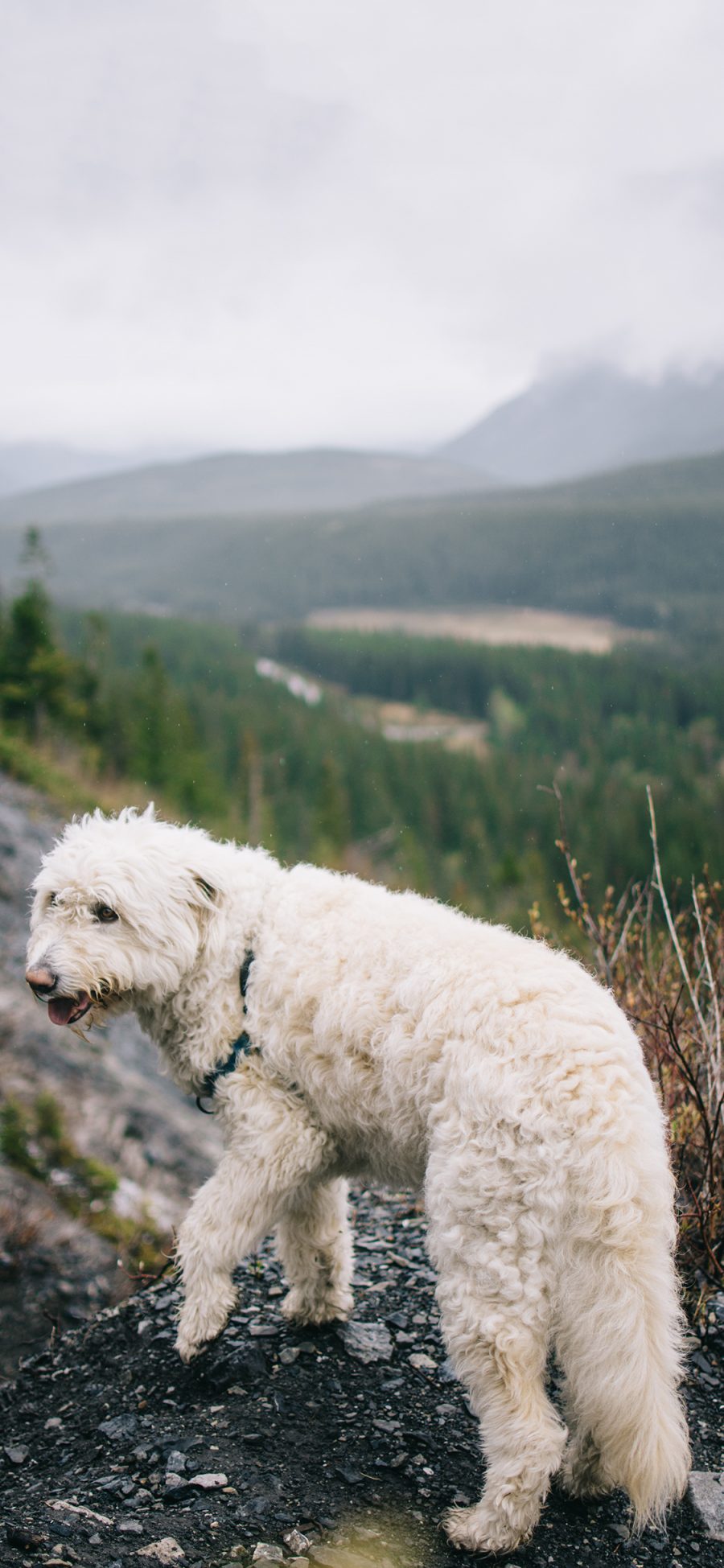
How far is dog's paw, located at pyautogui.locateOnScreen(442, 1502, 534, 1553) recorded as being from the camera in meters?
3.35

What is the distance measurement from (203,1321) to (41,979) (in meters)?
1.80

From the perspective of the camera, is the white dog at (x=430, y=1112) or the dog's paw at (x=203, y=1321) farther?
the dog's paw at (x=203, y=1321)

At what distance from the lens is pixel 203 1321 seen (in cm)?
430

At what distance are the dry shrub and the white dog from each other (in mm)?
1347

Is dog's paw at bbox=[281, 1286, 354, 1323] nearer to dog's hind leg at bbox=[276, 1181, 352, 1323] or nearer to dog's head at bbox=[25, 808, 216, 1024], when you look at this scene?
dog's hind leg at bbox=[276, 1181, 352, 1323]

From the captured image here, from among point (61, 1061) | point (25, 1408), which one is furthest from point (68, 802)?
point (25, 1408)

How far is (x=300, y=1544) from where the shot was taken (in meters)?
3.38

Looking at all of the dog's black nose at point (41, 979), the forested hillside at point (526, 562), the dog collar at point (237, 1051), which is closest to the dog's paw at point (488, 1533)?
the dog collar at point (237, 1051)

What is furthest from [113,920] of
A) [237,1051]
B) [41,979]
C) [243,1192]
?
[243,1192]

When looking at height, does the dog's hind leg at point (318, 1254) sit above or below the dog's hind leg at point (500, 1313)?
below

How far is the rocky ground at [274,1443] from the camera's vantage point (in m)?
3.44

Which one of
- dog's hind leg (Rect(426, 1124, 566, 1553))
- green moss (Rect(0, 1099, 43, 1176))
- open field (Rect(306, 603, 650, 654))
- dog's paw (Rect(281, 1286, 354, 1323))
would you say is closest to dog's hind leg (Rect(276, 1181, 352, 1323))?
dog's paw (Rect(281, 1286, 354, 1323))

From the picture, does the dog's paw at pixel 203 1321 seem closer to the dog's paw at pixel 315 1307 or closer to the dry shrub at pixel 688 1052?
the dog's paw at pixel 315 1307

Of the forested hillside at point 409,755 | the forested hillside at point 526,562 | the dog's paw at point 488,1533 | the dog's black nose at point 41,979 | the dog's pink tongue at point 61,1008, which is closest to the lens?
the dog's paw at point 488,1533
